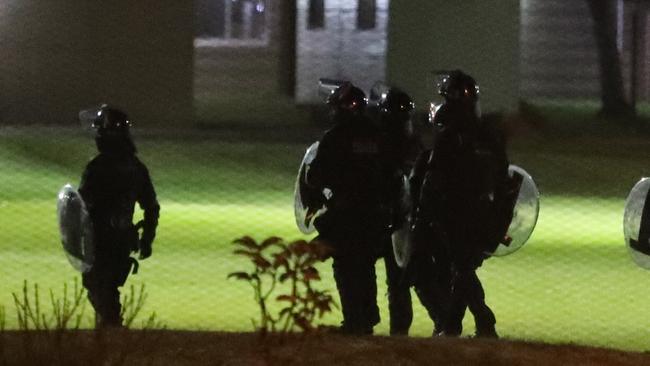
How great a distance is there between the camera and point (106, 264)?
8930mm

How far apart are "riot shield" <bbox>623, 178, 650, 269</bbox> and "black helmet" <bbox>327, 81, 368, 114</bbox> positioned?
2016mm

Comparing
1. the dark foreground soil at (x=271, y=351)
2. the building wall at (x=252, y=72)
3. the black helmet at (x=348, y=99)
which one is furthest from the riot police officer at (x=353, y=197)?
the building wall at (x=252, y=72)

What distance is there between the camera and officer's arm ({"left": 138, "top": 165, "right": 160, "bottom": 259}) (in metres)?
8.98

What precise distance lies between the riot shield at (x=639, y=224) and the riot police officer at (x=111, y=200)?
118 inches

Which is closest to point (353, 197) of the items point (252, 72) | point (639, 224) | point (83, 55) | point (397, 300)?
point (397, 300)

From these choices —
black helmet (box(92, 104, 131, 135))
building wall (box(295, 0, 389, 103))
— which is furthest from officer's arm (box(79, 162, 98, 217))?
building wall (box(295, 0, 389, 103))

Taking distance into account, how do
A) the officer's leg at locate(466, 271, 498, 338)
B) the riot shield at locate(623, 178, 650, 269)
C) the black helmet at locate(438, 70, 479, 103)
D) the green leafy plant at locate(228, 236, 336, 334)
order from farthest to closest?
1. the riot shield at locate(623, 178, 650, 269)
2. the officer's leg at locate(466, 271, 498, 338)
3. the black helmet at locate(438, 70, 479, 103)
4. the green leafy plant at locate(228, 236, 336, 334)

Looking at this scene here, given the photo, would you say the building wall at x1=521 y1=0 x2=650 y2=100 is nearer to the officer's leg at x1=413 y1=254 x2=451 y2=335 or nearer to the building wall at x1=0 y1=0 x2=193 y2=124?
the building wall at x1=0 y1=0 x2=193 y2=124

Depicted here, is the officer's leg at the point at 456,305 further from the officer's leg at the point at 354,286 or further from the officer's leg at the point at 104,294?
the officer's leg at the point at 104,294

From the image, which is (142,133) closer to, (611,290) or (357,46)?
Result: (357,46)

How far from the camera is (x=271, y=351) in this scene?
6.33 metres

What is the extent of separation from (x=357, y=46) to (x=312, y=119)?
6.38 ft

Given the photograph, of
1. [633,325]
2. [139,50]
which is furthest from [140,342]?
[139,50]

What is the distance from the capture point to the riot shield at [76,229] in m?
8.87
